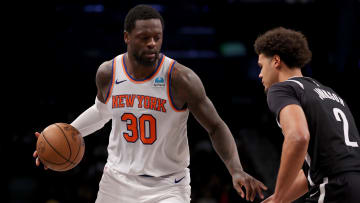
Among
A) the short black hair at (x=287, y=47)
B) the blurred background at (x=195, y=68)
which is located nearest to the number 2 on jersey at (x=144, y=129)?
the short black hair at (x=287, y=47)

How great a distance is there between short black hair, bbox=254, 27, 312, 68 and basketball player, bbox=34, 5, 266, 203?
71cm

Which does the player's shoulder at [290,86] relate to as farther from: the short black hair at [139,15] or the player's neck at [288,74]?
the short black hair at [139,15]

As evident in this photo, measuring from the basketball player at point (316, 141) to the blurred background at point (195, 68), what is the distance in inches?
204

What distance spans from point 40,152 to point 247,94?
27.9 ft

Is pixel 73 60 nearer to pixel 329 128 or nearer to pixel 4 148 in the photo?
pixel 4 148

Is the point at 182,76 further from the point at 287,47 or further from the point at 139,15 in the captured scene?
the point at 287,47

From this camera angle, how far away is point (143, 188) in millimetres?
→ 3381

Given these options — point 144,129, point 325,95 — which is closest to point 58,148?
point 144,129

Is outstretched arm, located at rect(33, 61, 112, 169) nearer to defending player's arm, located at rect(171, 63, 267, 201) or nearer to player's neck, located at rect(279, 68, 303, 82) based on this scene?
defending player's arm, located at rect(171, 63, 267, 201)

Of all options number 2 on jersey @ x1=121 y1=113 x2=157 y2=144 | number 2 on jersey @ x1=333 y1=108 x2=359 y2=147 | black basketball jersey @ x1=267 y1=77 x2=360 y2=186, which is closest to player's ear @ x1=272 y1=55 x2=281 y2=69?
black basketball jersey @ x1=267 y1=77 x2=360 y2=186

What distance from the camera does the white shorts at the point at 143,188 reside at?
336 centimetres

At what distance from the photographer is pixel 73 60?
1072 cm

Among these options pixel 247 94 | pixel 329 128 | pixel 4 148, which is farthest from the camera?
pixel 247 94

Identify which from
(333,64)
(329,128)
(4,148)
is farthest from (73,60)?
(329,128)
